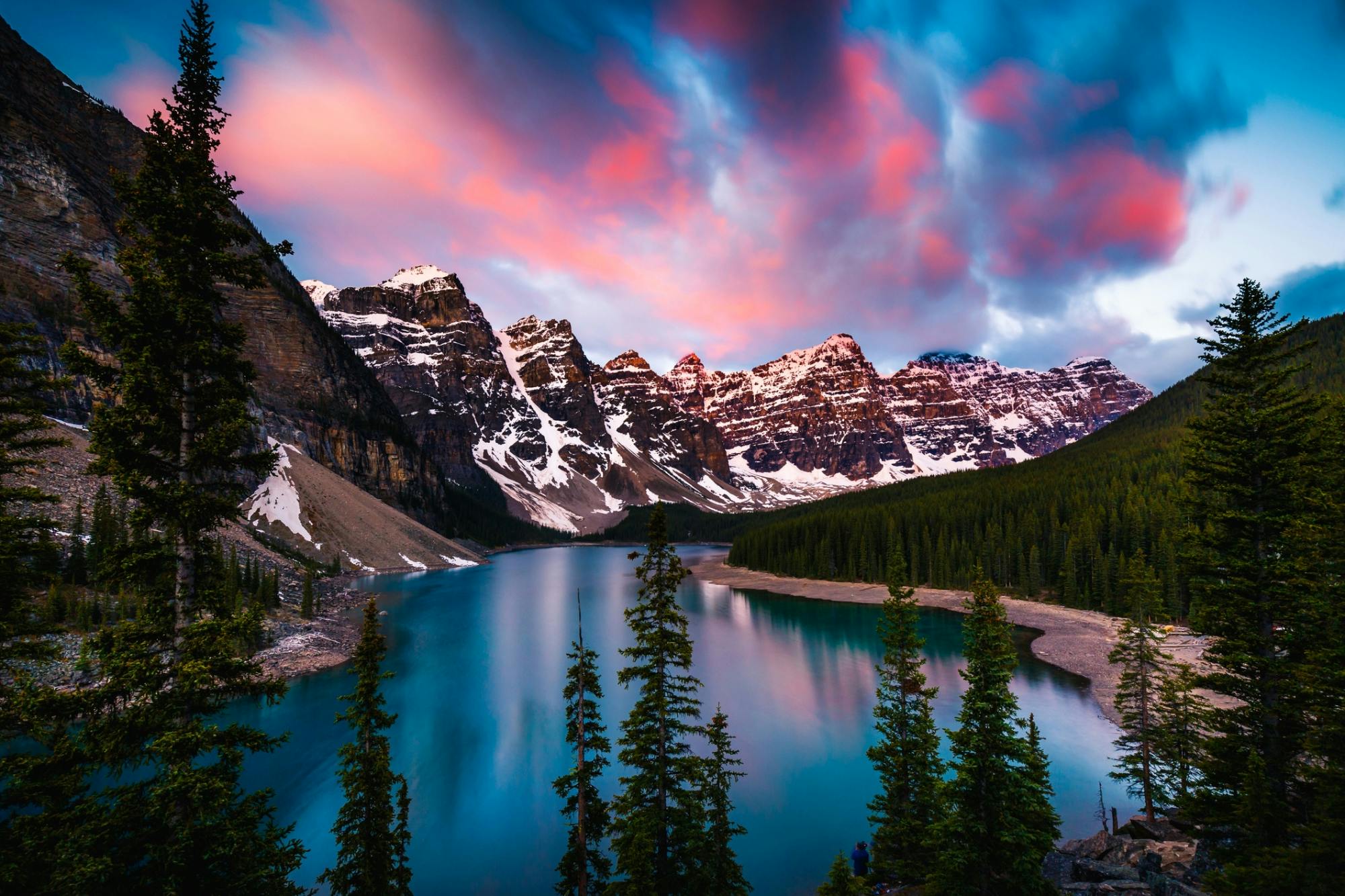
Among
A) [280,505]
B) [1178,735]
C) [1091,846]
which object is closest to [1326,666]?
[1091,846]

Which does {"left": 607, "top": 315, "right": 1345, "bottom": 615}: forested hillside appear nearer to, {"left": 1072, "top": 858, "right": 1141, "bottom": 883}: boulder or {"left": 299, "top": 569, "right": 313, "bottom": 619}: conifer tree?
{"left": 1072, "top": 858, "right": 1141, "bottom": 883}: boulder

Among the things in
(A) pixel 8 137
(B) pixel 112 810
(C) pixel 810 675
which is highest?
(A) pixel 8 137

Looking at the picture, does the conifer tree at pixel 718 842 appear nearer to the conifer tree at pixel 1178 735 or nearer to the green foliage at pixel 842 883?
the green foliage at pixel 842 883

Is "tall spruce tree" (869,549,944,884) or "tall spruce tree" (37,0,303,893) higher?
"tall spruce tree" (37,0,303,893)

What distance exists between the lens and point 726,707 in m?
38.0

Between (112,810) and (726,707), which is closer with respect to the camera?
(112,810)

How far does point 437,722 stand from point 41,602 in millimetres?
30538

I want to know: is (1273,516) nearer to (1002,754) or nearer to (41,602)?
(1002,754)

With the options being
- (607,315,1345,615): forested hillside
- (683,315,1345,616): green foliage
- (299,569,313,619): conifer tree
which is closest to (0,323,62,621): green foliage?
(299,569,313,619): conifer tree

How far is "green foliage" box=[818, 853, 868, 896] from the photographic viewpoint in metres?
11.4

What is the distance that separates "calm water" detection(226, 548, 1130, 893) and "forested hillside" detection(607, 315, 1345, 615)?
59.4 ft

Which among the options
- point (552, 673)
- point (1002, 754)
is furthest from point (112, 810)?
point (552, 673)

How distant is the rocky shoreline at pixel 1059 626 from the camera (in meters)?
41.3

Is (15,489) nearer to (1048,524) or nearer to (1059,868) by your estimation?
(1059,868)
